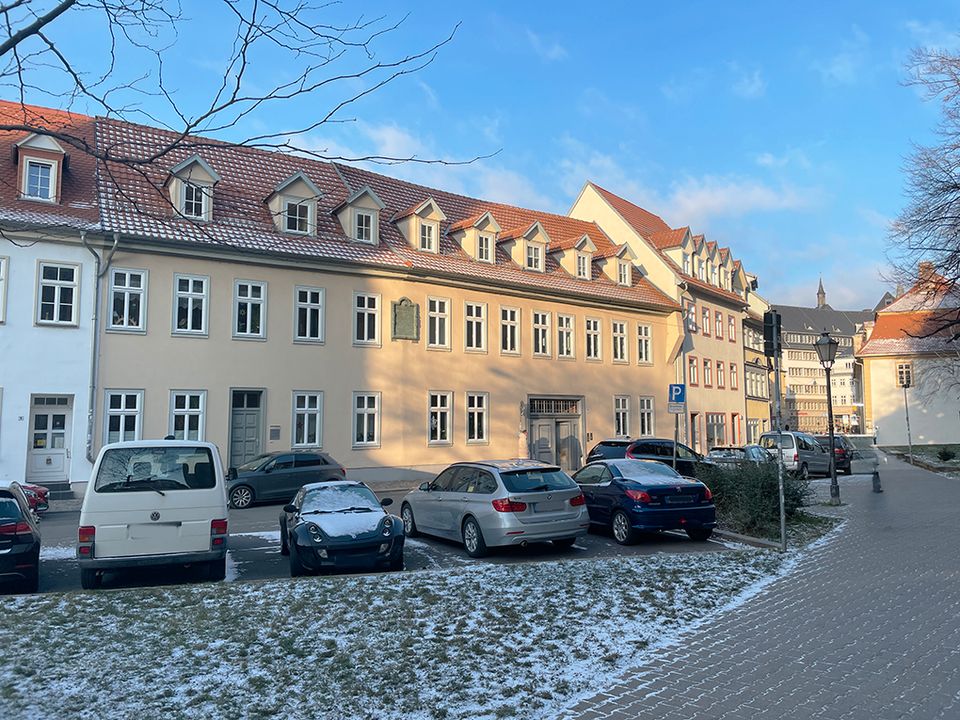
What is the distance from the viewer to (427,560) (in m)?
11.7

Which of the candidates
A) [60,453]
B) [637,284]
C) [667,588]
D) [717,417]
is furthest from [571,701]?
[717,417]

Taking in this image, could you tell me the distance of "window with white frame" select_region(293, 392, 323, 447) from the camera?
25406 mm

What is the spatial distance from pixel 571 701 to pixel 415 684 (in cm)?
117

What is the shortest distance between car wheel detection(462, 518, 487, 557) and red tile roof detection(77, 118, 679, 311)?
39.0ft

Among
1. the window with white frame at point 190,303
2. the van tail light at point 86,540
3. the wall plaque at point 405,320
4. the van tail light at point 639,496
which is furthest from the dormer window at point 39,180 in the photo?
the van tail light at point 639,496

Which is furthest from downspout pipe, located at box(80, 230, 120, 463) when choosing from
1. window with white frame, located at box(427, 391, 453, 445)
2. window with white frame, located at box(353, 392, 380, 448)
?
window with white frame, located at box(427, 391, 453, 445)

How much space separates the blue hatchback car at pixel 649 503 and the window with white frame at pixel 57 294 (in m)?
16.4

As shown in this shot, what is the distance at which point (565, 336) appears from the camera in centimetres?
3369

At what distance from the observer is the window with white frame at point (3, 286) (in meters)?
20.9

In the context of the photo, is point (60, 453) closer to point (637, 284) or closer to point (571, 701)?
point (571, 701)

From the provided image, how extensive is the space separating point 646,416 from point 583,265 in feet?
26.1

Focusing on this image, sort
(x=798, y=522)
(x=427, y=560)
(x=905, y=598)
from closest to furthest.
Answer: (x=905, y=598) < (x=427, y=560) < (x=798, y=522)

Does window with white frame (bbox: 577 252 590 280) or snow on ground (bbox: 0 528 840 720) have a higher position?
window with white frame (bbox: 577 252 590 280)

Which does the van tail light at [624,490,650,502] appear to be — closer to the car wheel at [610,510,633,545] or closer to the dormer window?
the car wheel at [610,510,633,545]
